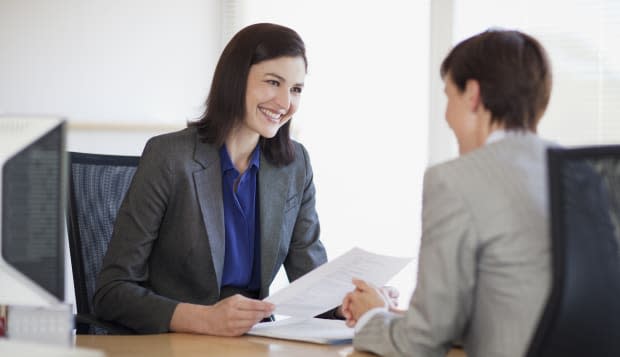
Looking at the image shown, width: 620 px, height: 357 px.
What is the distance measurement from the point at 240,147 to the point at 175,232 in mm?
314

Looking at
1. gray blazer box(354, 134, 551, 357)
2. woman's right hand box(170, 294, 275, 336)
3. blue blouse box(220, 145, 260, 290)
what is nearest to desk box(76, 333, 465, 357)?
woman's right hand box(170, 294, 275, 336)

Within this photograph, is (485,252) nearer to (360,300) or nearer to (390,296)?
(360,300)

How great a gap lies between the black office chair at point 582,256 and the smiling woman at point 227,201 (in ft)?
2.97

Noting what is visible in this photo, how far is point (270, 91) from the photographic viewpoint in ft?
7.27

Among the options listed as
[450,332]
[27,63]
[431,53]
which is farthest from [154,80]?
[450,332]

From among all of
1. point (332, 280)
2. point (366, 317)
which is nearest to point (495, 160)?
point (366, 317)

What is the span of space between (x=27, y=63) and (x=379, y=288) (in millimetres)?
3031

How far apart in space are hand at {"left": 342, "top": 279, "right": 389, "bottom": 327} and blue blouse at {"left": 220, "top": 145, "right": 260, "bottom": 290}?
555 millimetres

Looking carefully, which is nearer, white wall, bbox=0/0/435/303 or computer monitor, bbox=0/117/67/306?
computer monitor, bbox=0/117/67/306

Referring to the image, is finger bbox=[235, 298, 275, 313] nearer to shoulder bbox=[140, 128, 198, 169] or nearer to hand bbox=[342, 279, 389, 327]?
hand bbox=[342, 279, 389, 327]

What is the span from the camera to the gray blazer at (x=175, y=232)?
2014 mm

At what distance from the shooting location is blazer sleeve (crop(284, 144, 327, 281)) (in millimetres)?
2338

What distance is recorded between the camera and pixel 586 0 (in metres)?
3.45

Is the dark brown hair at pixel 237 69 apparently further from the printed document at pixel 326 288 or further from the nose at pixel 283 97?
the printed document at pixel 326 288
